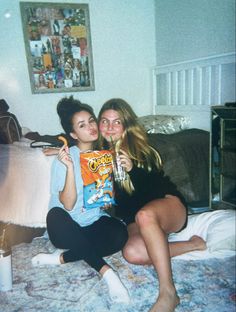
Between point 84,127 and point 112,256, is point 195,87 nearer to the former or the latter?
point 84,127

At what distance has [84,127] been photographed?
79 cm

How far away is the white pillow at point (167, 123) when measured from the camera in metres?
1.03

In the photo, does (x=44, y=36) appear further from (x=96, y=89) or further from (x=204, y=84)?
(x=204, y=84)

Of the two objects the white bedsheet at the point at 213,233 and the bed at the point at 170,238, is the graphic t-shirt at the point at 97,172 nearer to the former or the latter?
the bed at the point at 170,238

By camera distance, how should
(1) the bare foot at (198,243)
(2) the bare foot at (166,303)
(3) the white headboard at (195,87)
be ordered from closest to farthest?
(2) the bare foot at (166,303) < (1) the bare foot at (198,243) < (3) the white headboard at (195,87)

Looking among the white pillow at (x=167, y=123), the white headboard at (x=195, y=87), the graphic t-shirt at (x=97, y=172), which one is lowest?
the graphic t-shirt at (x=97, y=172)

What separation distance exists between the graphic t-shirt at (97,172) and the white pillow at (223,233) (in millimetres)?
381

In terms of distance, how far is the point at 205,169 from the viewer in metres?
1.07

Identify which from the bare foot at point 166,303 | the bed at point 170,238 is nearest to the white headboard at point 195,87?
the bed at point 170,238

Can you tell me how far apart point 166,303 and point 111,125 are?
0.51m

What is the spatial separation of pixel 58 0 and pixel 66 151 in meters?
0.41

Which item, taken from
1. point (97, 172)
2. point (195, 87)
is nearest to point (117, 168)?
point (97, 172)

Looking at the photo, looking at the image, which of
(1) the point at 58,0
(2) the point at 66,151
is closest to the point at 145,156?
(2) the point at 66,151

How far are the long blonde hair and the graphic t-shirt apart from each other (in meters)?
0.05
